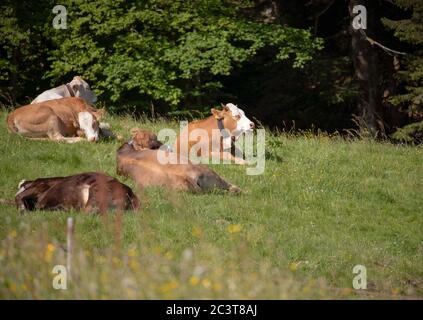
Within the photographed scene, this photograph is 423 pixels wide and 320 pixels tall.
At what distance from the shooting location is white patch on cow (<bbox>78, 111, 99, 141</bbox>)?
15784 millimetres

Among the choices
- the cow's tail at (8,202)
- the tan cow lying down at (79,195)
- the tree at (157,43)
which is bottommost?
the cow's tail at (8,202)

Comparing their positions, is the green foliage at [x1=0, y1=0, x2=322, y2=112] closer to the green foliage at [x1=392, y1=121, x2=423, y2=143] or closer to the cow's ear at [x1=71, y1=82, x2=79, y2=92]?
the green foliage at [x1=392, y1=121, x2=423, y2=143]

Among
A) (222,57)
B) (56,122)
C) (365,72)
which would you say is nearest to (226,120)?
(56,122)

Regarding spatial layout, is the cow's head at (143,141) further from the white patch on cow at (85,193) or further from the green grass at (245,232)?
the white patch on cow at (85,193)

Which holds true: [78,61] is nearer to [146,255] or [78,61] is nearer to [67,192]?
[67,192]

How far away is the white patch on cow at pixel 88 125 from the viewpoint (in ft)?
51.8

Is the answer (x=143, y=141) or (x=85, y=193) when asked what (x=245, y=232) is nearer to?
(x=85, y=193)

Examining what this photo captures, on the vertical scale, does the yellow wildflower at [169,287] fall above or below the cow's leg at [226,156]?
below

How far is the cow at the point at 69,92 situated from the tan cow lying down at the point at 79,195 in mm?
7535

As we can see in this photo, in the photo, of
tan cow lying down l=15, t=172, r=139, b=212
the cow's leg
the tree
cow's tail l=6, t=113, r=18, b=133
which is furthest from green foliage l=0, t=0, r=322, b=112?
tan cow lying down l=15, t=172, r=139, b=212

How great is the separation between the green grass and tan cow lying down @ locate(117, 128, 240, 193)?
0.27m

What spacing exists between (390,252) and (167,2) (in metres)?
17.0

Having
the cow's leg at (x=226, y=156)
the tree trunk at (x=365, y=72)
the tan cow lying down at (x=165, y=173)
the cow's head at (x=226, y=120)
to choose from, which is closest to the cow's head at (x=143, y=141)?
the tan cow lying down at (x=165, y=173)

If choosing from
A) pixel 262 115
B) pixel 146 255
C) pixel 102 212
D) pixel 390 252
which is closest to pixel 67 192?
pixel 102 212
